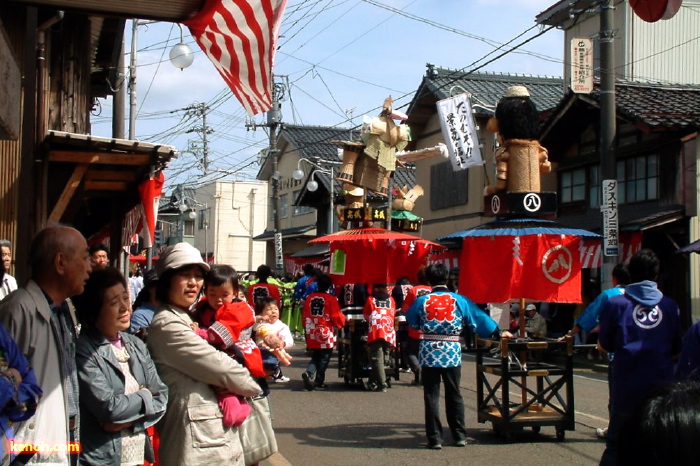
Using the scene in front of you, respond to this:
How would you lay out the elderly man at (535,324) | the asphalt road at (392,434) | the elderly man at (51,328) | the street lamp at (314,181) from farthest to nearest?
the street lamp at (314,181), the elderly man at (535,324), the asphalt road at (392,434), the elderly man at (51,328)

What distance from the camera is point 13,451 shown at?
3164 mm

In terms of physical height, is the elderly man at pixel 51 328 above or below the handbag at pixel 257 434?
above

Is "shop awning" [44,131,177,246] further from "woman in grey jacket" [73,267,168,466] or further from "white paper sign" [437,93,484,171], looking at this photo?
"white paper sign" [437,93,484,171]

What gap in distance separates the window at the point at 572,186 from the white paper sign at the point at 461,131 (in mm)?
4367

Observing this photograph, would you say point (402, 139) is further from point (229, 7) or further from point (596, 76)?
point (596, 76)

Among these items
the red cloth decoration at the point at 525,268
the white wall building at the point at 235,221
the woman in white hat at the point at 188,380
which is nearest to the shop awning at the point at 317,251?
the red cloth decoration at the point at 525,268

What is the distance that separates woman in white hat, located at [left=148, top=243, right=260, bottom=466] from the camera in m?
4.36

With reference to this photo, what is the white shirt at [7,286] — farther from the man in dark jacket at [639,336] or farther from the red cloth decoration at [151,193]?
the man in dark jacket at [639,336]

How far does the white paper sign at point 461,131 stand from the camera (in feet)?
62.7

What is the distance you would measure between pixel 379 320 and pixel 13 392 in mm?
9949

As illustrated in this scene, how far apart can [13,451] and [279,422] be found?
7.12m

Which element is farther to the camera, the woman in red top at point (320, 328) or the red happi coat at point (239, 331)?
the woman in red top at point (320, 328)

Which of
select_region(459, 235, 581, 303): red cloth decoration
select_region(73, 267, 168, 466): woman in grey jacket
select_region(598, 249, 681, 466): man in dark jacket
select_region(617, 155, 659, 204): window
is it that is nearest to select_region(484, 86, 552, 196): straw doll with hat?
select_region(459, 235, 581, 303): red cloth decoration

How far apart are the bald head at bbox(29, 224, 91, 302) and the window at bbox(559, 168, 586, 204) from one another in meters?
19.7
